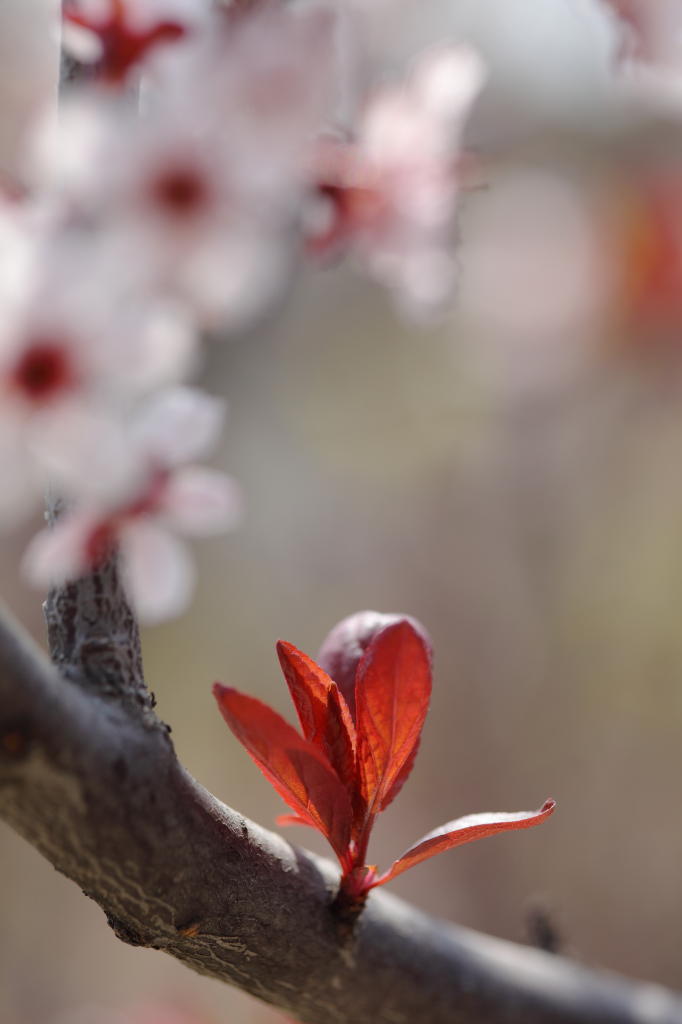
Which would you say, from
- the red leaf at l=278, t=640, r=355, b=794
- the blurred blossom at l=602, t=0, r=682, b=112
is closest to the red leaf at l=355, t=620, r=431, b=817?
the red leaf at l=278, t=640, r=355, b=794

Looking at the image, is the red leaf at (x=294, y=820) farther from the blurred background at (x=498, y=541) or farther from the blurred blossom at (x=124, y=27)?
the blurred background at (x=498, y=541)

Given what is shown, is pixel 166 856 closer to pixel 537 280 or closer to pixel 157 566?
pixel 157 566

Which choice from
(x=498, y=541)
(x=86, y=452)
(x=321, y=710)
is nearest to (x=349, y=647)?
(x=321, y=710)

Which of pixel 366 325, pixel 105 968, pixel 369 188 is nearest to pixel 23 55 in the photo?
pixel 366 325

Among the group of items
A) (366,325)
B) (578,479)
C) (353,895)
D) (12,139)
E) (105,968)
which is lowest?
(105,968)

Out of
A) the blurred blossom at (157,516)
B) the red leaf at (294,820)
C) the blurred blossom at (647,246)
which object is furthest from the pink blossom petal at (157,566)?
the blurred blossom at (647,246)

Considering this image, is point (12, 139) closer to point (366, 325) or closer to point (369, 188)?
point (366, 325)
